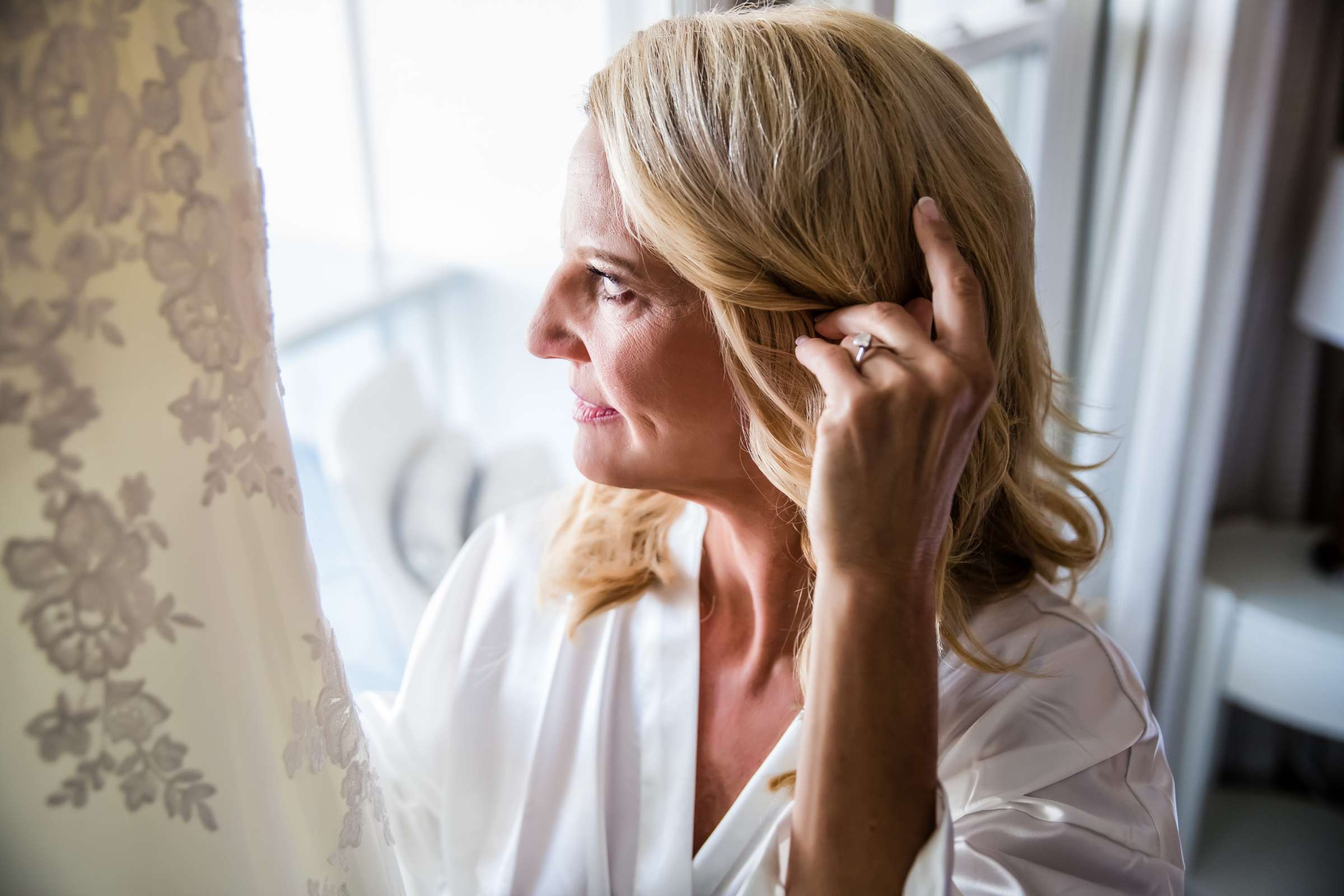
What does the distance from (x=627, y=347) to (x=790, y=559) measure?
336 mm

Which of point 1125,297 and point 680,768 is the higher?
point 1125,297

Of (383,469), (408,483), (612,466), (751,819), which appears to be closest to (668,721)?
(751,819)

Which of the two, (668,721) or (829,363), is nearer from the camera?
(829,363)

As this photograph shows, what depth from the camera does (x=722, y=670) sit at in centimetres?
110

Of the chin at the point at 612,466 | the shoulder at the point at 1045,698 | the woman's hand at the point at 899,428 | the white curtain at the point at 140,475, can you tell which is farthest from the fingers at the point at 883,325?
the white curtain at the point at 140,475

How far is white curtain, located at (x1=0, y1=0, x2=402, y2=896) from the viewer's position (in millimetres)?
438

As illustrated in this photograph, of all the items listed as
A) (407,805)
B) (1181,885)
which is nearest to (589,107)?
(407,805)

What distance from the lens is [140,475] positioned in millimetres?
481

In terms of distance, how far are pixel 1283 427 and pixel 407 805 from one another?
84.3 inches

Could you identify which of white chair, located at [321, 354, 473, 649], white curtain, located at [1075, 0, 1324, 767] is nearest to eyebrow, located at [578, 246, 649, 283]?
white chair, located at [321, 354, 473, 649]

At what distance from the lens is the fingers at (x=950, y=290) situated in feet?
2.48

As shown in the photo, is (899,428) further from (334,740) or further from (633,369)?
(334,740)

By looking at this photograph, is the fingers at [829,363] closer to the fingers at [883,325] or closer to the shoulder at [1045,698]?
the fingers at [883,325]

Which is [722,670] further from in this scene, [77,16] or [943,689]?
[77,16]
